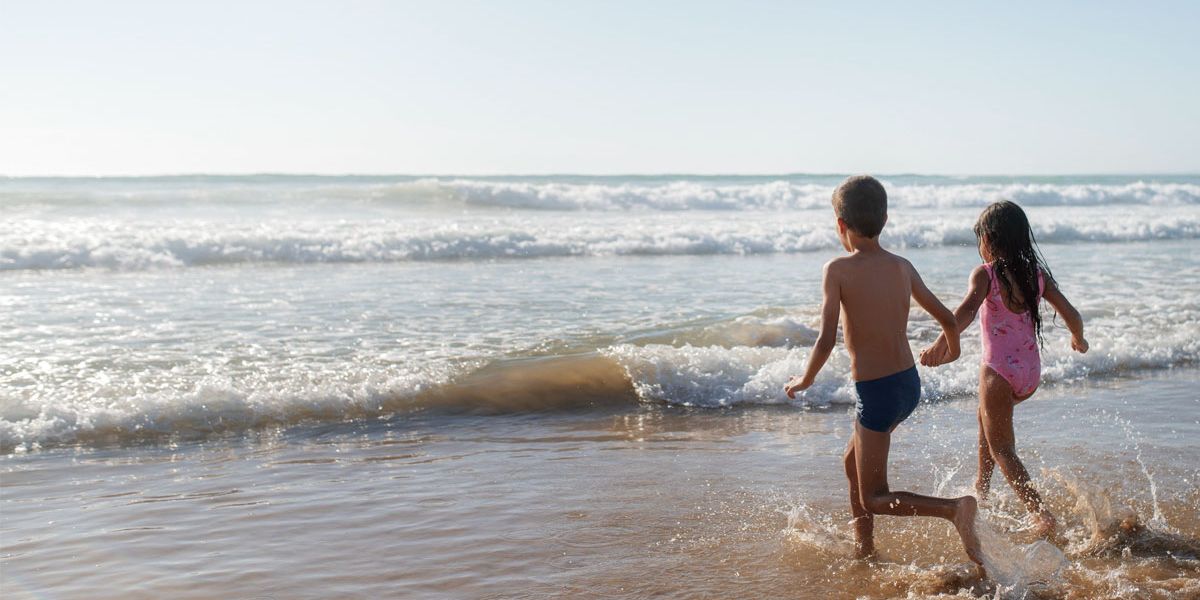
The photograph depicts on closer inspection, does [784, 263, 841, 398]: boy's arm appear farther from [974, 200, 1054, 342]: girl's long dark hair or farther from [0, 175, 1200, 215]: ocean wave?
[0, 175, 1200, 215]: ocean wave

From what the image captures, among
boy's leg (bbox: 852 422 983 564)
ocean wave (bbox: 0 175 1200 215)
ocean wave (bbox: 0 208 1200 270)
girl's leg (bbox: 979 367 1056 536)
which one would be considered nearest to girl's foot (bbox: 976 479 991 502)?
girl's leg (bbox: 979 367 1056 536)

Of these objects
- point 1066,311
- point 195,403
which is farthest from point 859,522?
point 195,403

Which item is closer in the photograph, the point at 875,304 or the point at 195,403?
the point at 875,304

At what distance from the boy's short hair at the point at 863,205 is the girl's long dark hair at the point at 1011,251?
0.77 meters

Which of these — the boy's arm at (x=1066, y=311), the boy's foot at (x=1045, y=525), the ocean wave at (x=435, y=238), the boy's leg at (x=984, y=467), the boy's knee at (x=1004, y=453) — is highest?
the boy's arm at (x=1066, y=311)

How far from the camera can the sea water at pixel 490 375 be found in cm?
514

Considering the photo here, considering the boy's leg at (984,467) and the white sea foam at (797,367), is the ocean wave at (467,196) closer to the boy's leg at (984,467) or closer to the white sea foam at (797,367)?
the white sea foam at (797,367)

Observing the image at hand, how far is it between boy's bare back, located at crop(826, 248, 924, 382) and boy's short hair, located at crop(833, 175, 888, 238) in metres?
0.11

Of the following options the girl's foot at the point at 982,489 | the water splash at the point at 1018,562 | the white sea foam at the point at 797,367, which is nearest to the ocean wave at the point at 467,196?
the white sea foam at the point at 797,367

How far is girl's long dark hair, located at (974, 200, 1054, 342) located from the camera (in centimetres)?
425

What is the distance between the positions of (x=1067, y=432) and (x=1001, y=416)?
211 cm

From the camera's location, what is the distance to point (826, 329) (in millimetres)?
3705

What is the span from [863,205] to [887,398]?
27.7 inches

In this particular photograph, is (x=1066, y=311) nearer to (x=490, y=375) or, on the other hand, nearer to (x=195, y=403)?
(x=490, y=375)
